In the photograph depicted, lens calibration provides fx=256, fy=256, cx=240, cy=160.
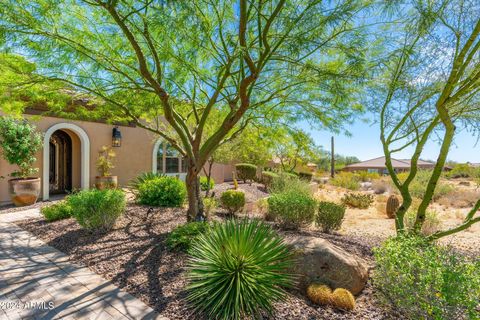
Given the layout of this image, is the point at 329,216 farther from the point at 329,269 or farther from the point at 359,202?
the point at 359,202

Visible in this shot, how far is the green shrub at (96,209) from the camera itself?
566 centimetres

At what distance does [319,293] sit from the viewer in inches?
133

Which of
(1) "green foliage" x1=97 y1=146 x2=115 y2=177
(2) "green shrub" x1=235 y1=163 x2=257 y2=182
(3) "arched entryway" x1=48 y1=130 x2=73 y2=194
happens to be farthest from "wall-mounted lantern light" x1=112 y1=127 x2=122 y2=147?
(2) "green shrub" x1=235 y1=163 x2=257 y2=182

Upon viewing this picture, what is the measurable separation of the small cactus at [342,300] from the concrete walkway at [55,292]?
2.17 meters

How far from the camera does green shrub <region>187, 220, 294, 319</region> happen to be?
292 centimetres

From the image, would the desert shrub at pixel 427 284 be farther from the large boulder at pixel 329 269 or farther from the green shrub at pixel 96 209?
the green shrub at pixel 96 209

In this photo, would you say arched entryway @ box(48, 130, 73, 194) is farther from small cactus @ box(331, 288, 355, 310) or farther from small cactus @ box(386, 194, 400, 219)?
small cactus @ box(386, 194, 400, 219)

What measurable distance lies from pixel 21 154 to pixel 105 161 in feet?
10.2

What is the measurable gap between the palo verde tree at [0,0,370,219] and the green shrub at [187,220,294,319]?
2634mm

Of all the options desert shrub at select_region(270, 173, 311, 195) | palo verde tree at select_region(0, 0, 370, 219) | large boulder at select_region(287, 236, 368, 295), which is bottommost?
large boulder at select_region(287, 236, 368, 295)

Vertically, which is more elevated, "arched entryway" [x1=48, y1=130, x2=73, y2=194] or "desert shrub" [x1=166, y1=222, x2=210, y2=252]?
"arched entryway" [x1=48, y1=130, x2=73, y2=194]

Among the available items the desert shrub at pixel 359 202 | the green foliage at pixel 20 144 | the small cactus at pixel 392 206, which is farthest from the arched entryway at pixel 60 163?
the small cactus at pixel 392 206

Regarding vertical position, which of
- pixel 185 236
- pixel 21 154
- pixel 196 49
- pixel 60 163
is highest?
pixel 196 49

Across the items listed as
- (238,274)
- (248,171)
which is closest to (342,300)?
(238,274)
